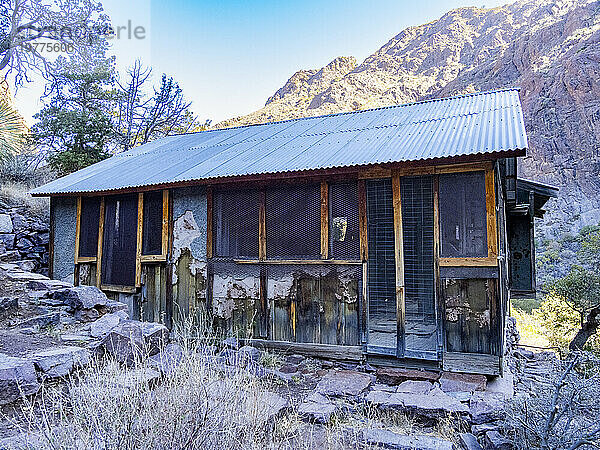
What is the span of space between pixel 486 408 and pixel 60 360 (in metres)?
4.55

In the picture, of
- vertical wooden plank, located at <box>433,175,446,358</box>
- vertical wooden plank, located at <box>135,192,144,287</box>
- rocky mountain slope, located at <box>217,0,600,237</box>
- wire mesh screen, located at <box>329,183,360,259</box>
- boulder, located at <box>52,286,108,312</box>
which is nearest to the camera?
vertical wooden plank, located at <box>433,175,446,358</box>

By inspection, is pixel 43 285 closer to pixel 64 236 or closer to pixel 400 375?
pixel 64 236

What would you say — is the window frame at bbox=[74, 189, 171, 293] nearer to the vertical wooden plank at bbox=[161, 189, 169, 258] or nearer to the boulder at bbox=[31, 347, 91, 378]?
the vertical wooden plank at bbox=[161, 189, 169, 258]

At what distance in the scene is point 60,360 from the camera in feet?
14.3

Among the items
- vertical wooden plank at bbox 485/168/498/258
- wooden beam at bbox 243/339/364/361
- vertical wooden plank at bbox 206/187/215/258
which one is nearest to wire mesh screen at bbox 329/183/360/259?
wooden beam at bbox 243/339/364/361

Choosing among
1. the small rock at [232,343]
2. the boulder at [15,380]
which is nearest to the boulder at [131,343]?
the boulder at [15,380]

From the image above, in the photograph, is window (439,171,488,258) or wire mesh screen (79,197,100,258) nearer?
window (439,171,488,258)

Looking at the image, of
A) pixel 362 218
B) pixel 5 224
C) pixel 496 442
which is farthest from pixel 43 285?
pixel 496 442

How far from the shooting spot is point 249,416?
10.1 feet

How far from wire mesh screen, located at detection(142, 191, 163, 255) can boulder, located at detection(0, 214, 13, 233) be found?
4921 millimetres

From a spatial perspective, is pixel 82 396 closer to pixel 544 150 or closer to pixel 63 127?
pixel 63 127

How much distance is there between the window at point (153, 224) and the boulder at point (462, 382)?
5.35 m

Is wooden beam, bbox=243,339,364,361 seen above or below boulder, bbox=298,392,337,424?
above

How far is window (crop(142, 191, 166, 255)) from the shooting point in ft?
25.9
